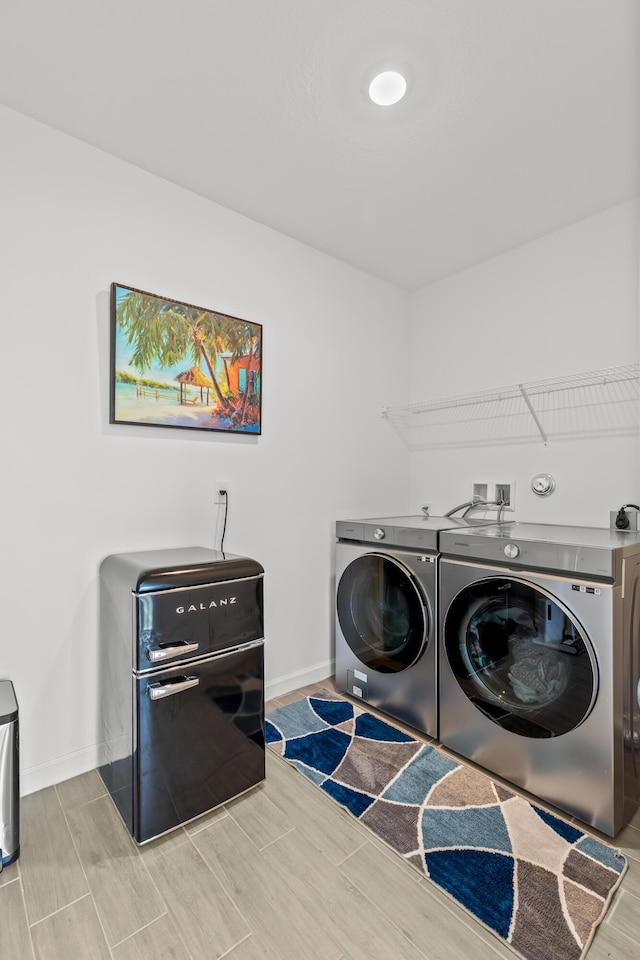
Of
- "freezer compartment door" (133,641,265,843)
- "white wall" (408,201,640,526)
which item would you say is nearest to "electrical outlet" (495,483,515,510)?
"white wall" (408,201,640,526)

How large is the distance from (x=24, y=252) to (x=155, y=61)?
800 millimetres

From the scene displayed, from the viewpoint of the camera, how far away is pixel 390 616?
233 cm

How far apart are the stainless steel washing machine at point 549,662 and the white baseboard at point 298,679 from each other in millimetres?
868

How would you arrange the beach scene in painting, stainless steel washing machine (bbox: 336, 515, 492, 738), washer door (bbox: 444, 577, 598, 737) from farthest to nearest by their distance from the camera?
stainless steel washing machine (bbox: 336, 515, 492, 738)
the beach scene in painting
washer door (bbox: 444, 577, 598, 737)

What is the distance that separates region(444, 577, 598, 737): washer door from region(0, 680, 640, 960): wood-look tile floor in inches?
17.5

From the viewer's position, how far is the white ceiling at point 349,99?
1388mm

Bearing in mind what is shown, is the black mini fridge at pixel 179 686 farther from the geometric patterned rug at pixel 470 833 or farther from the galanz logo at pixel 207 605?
the geometric patterned rug at pixel 470 833

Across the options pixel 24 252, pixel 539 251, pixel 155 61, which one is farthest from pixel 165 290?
pixel 539 251

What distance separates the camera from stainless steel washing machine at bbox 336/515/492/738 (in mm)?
2115

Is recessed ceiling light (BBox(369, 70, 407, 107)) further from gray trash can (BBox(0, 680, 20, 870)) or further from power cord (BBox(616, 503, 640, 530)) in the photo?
gray trash can (BBox(0, 680, 20, 870))

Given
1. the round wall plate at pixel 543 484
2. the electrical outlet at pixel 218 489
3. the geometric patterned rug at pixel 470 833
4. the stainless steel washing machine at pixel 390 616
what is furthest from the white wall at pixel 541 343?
the electrical outlet at pixel 218 489

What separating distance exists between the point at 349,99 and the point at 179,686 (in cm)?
212

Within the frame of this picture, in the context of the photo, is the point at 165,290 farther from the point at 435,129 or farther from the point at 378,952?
the point at 378,952

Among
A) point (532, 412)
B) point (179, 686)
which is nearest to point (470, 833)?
point (179, 686)
